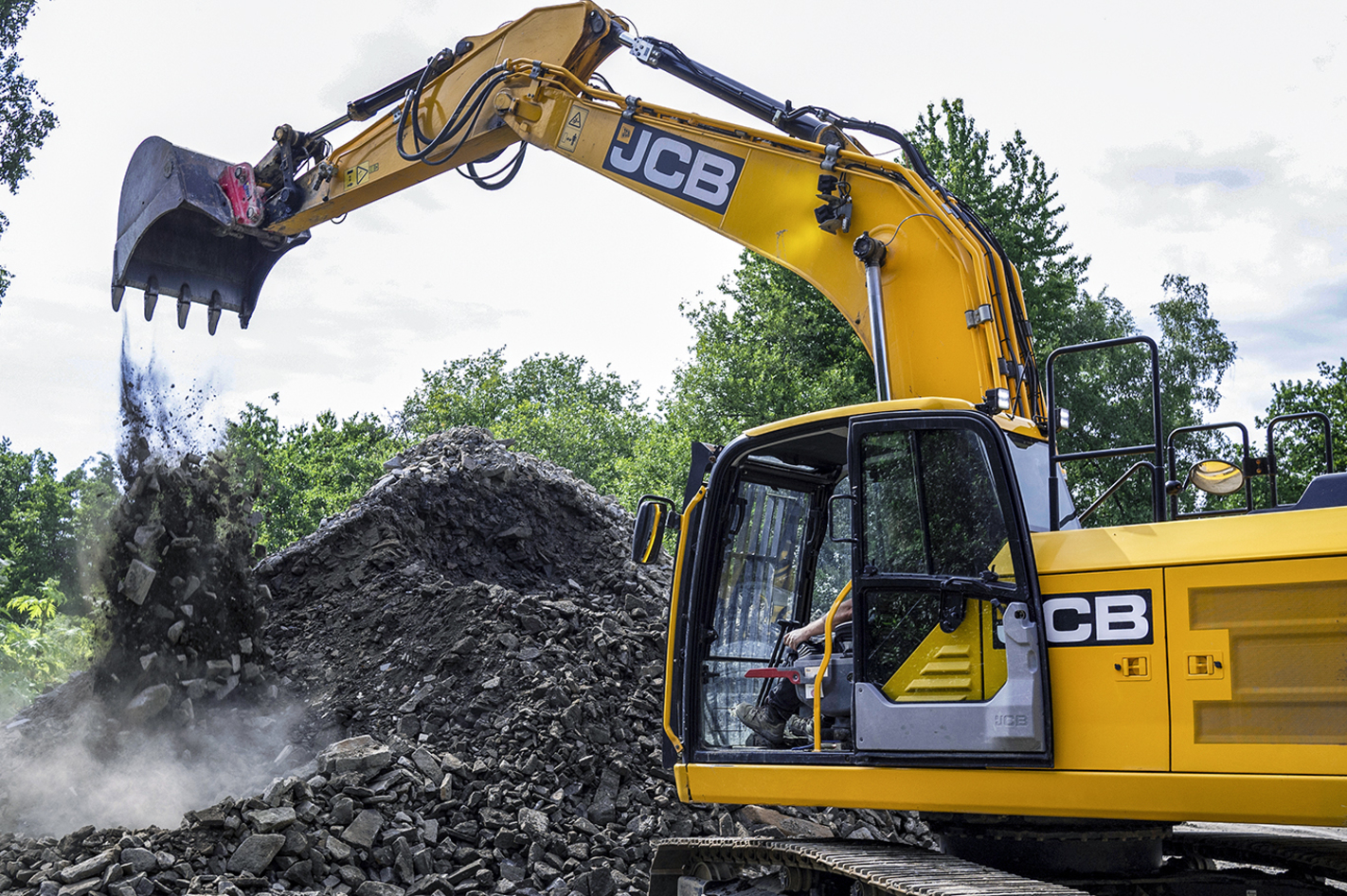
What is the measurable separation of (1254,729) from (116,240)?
7.57 metres

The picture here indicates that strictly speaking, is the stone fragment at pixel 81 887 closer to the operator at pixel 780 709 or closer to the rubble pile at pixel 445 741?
the rubble pile at pixel 445 741

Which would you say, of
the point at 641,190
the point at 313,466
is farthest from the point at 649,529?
the point at 313,466

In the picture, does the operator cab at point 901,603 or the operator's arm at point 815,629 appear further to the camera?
the operator's arm at point 815,629

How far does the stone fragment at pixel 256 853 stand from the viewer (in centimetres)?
627

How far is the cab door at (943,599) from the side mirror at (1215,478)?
753 mm

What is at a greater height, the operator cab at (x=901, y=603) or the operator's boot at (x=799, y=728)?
the operator cab at (x=901, y=603)

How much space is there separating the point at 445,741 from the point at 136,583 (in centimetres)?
276

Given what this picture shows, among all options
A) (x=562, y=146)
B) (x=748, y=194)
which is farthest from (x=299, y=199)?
(x=748, y=194)

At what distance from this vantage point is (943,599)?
367 cm

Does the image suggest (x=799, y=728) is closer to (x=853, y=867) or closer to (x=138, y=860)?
(x=853, y=867)

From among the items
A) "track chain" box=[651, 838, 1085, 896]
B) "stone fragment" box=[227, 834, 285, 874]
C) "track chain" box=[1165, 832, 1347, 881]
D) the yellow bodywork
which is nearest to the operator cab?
the yellow bodywork

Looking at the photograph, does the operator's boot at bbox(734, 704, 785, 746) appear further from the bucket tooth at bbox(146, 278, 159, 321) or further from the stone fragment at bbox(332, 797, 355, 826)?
the bucket tooth at bbox(146, 278, 159, 321)

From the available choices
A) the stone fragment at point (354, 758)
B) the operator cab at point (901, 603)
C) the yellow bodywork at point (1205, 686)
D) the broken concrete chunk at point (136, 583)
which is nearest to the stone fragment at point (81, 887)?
the stone fragment at point (354, 758)

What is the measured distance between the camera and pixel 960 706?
358 cm
